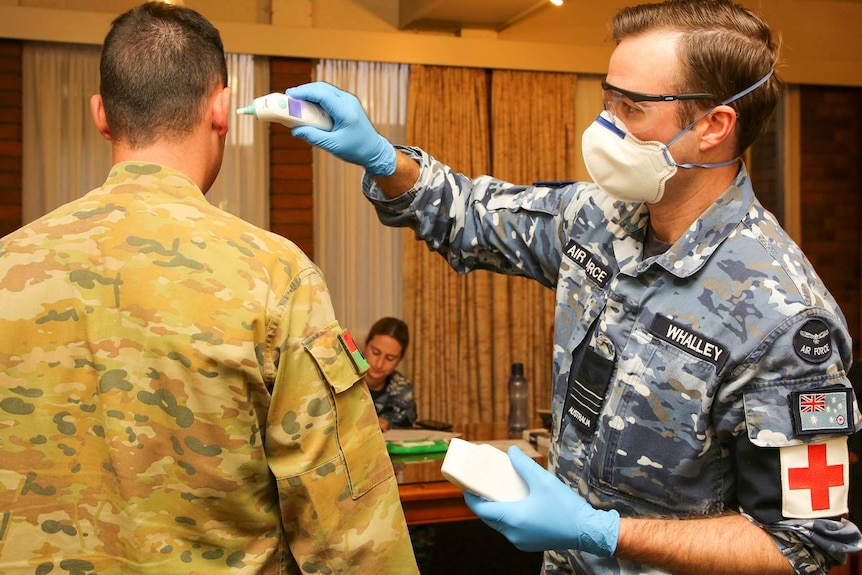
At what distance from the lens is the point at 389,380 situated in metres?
4.02

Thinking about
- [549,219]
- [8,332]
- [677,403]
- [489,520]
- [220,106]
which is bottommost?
[489,520]

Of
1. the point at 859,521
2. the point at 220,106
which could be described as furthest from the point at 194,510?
the point at 859,521

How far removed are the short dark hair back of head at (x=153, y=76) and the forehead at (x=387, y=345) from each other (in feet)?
8.98

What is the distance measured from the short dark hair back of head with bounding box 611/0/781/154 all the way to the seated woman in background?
2704 millimetres

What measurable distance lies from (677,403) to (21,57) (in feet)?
15.6

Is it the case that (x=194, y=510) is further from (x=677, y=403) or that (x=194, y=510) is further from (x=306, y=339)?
(x=677, y=403)

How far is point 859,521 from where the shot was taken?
10.9 feet

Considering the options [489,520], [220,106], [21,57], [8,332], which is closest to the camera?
[8,332]

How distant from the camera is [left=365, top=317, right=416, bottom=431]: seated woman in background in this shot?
3.89 m

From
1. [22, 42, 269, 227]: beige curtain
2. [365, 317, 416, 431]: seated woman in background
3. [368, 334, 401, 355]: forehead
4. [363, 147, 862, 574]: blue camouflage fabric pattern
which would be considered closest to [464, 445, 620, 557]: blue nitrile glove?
[363, 147, 862, 574]: blue camouflage fabric pattern

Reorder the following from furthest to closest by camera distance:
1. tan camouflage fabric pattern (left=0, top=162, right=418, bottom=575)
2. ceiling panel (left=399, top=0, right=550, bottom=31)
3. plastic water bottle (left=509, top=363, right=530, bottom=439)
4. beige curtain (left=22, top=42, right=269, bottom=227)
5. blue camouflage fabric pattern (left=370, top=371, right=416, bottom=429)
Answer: ceiling panel (left=399, top=0, right=550, bottom=31) < beige curtain (left=22, top=42, right=269, bottom=227) < blue camouflage fabric pattern (left=370, top=371, right=416, bottom=429) < plastic water bottle (left=509, top=363, right=530, bottom=439) < tan camouflage fabric pattern (left=0, top=162, right=418, bottom=575)

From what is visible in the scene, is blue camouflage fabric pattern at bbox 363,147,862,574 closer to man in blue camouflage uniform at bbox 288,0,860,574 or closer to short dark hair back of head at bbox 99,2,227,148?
man in blue camouflage uniform at bbox 288,0,860,574

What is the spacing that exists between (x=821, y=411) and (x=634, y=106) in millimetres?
548

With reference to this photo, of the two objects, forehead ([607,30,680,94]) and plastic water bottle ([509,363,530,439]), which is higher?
forehead ([607,30,680,94])
